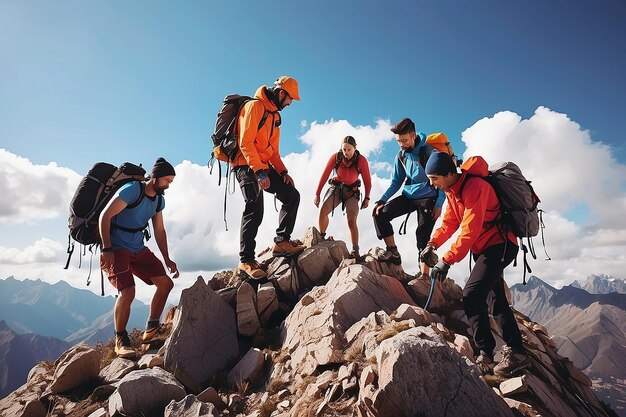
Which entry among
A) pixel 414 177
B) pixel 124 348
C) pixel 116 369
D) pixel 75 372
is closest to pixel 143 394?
pixel 116 369

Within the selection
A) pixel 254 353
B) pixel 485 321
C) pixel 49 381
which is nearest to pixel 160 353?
pixel 254 353

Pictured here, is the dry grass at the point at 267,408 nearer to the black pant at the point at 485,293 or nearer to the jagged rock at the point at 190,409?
the jagged rock at the point at 190,409

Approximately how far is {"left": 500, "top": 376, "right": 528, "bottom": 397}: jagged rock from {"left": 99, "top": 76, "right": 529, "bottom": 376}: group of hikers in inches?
22.2

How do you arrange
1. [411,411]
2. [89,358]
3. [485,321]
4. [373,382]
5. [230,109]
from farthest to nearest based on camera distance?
[230,109], [89,358], [485,321], [373,382], [411,411]

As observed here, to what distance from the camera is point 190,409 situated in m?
5.53

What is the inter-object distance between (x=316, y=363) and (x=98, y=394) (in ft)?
16.5

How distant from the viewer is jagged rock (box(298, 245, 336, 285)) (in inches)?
437

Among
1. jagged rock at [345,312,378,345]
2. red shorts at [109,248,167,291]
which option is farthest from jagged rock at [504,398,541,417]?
red shorts at [109,248,167,291]

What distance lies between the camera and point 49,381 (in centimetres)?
864

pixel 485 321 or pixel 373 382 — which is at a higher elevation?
pixel 485 321

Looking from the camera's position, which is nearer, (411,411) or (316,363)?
(411,411)

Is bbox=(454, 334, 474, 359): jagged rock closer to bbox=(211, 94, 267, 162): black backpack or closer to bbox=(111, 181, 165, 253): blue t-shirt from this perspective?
bbox=(211, 94, 267, 162): black backpack

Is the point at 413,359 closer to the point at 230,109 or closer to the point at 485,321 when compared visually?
the point at 485,321

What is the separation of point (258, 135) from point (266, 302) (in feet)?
16.5
